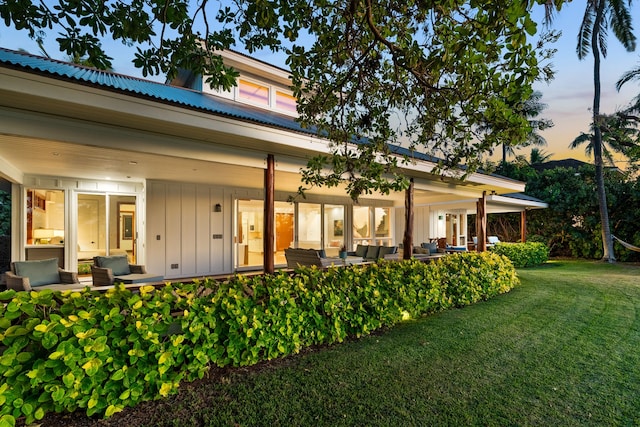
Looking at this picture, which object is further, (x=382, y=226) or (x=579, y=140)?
(x=579, y=140)

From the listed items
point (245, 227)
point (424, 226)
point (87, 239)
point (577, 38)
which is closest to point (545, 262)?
point (424, 226)

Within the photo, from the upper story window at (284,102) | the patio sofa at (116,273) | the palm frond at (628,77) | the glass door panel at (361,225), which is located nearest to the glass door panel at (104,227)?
the patio sofa at (116,273)

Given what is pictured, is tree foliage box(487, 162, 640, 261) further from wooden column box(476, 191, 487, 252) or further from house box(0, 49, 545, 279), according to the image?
wooden column box(476, 191, 487, 252)

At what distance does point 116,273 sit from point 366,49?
677 cm

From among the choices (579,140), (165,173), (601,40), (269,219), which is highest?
(601,40)

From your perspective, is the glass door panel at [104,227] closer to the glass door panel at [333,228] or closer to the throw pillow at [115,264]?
the throw pillow at [115,264]

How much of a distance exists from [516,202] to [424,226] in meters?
4.62

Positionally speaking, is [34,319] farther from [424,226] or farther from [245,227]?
[424,226]

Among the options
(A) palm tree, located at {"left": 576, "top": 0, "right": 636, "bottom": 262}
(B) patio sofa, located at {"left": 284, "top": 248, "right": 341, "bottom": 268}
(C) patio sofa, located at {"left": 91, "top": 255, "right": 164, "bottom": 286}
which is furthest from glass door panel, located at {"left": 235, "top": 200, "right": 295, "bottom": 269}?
(A) palm tree, located at {"left": 576, "top": 0, "right": 636, "bottom": 262}

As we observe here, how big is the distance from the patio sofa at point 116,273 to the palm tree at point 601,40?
1849 cm

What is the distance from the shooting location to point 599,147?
15.5m

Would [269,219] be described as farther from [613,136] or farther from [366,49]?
[613,136]

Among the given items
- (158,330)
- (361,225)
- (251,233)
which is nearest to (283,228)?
(251,233)

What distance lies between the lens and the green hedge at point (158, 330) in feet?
7.99
